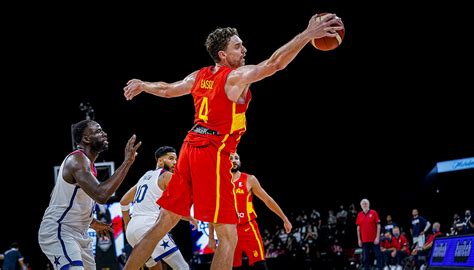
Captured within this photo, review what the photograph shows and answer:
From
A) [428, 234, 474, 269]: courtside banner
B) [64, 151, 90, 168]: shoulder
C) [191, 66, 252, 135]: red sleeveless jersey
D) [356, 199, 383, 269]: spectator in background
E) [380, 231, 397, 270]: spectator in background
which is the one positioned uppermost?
[191, 66, 252, 135]: red sleeveless jersey

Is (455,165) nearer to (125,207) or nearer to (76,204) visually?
(125,207)

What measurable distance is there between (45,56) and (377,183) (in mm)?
15294

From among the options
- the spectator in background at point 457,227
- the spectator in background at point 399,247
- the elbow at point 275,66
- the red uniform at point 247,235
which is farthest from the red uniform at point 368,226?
the elbow at point 275,66

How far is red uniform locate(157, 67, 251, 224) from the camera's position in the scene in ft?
15.4

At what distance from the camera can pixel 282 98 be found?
1174 inches

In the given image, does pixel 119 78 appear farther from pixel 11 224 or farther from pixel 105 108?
pixel 11 224

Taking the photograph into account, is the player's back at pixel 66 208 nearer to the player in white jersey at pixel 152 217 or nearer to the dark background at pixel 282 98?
the player in white jersey at pixel 152 217

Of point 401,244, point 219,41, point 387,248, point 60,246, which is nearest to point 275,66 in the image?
point 219,41

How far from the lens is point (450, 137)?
26.9 m

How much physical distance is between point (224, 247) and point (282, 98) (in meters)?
25.3

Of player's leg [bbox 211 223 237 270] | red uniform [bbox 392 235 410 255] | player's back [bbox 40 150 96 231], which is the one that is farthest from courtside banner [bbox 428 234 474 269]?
red uniform [bbox 392 235 410 255]

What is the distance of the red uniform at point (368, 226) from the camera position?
1466cm

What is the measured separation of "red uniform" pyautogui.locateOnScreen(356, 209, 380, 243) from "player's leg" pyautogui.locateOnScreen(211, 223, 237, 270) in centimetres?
1038

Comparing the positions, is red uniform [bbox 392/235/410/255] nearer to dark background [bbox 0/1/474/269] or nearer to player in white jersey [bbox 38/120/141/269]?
dark background [bbox 0/1/474/269]
